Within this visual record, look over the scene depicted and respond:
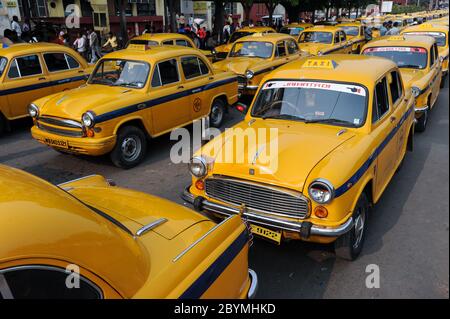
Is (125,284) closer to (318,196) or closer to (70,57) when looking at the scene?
(318,196)

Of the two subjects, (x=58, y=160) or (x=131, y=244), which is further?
(x=58, y=160)

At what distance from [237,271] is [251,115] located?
2.81 meters

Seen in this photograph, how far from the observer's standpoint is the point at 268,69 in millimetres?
10430

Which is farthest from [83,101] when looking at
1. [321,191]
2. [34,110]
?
[321,191]

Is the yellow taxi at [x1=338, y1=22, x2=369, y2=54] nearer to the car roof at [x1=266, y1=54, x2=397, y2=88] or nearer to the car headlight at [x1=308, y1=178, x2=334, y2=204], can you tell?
the car roof at [x1=266, y1=54, x2=397, y2=88]

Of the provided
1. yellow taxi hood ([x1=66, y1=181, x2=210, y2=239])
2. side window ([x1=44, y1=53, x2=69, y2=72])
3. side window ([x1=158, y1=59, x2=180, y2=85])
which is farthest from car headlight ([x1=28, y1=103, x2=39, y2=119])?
yellow taxi hood ([x1=66, y1=181, x2=210, y2=239])

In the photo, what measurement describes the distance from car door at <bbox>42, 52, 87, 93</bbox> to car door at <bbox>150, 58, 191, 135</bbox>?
10.5 feet

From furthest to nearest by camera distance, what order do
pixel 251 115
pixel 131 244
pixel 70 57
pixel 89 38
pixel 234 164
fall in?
pixel 89 38 < pixel 70 57 < pixel 251 115 < pixel 234 164 < pixel 131 244

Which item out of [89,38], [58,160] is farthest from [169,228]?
[89,38]

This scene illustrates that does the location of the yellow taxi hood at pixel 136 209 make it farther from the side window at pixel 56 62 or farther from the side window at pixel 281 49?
the side window at pixel 281 49

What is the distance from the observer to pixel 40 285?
187cm

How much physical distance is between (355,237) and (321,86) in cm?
188

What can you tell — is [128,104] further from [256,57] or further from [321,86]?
[256,57]

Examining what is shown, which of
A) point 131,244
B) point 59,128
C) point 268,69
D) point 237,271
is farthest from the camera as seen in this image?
point 268,69
